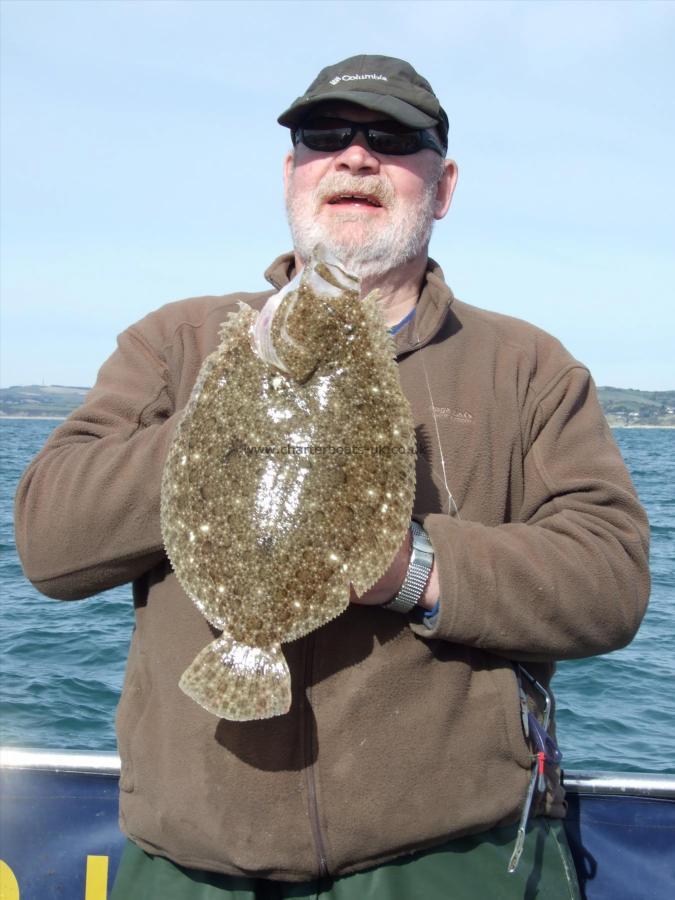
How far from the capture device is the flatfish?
102 inches

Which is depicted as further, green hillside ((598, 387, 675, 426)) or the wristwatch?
green hillside ((598, 387, 675, 426))

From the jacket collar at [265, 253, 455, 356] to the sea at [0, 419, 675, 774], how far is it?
14.9 ft

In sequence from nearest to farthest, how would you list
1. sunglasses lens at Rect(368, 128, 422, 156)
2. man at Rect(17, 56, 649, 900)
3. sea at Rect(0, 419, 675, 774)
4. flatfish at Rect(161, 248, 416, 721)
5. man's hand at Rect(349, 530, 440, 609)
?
1. flatfish at Rect(161, 248, 416, 721)
2. man's hand at Rect(349, 530, 440, 609)
3. man at Rect(17, 56, 649, 900)
4. sunglasses lens at Rect(368, 128, 422, 156)
5. sea at Rect(0, 419, 675, 774)

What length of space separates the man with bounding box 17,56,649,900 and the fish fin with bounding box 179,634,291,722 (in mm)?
276

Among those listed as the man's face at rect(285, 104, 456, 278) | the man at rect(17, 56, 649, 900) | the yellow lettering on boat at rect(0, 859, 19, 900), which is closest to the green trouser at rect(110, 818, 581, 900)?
the man at rect(17, 56, 649, 900)

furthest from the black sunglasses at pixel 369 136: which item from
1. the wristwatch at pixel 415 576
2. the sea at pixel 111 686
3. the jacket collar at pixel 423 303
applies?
the sea at pixel 111 686

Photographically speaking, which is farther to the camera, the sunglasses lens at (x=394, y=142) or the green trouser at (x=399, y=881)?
the sunglasses lens at (x=394, y=142)

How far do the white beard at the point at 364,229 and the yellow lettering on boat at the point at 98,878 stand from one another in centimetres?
288

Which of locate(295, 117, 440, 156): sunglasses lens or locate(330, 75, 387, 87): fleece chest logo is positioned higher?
locate(330, 75, 387, 87): fleece chest logo

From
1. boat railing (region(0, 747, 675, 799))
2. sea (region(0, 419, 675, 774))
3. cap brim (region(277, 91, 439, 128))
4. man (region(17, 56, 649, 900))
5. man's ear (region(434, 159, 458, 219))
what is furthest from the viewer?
sea (region(0, 419, 675, 774))

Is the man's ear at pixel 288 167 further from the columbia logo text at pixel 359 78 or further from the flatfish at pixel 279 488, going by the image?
the flatfish at pixel 279 488

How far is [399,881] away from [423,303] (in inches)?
80.7

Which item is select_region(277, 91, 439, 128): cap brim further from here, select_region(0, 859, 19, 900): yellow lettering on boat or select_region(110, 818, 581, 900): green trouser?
select_region(0, 859, 19, 900): yellow lettering on boat

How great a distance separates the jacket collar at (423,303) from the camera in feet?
11.0
